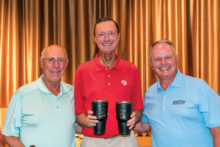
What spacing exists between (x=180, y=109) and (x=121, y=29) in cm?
266

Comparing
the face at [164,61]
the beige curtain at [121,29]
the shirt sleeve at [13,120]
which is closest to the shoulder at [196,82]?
the face at [164,61]

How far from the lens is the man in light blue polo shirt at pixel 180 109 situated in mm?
1628

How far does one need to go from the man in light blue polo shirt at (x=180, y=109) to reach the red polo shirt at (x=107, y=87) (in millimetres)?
237

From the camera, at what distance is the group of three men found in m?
1.67

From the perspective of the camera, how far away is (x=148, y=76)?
13.3 ft

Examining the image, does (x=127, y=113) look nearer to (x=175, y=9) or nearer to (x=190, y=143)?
(x=190, y=143)

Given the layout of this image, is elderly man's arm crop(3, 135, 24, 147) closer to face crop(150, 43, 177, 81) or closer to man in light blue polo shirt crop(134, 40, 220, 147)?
man in light blue polo shirt crop(134, 40, 220, 147)

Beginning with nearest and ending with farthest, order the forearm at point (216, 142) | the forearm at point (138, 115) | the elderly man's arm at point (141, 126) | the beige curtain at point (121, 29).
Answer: the forearm at point (216, 142)
the forearm at point (138, 115)
the elderly man's arm at point (141, 126)
the beige curtain at point (121, 29)

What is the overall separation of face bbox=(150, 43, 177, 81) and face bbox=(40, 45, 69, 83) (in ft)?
2.63

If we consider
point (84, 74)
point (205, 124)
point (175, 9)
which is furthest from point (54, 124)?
point (175, 9)

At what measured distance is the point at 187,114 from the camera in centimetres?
166

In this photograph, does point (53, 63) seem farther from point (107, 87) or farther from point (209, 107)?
point (209, 107)

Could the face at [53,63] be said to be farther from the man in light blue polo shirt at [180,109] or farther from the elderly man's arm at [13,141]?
the man in light blue polo shirt at [180,109]

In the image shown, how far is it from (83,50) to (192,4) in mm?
2191
